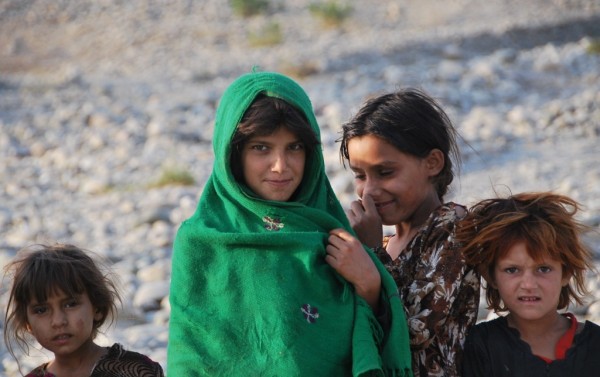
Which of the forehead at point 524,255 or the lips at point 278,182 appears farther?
the forehead at point 524,255

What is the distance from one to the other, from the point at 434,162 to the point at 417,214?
0.58 ft

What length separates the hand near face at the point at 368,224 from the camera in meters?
2.93

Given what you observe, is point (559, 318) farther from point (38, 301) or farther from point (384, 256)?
point (38, 301)

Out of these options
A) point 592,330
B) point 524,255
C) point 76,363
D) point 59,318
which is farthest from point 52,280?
point 592,330

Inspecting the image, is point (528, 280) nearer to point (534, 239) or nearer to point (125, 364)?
point (534, 239)

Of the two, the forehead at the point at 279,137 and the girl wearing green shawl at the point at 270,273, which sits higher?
the forehead at the point at 279,137

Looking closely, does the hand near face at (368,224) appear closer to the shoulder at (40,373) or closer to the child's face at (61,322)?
the child's face at (61,322)

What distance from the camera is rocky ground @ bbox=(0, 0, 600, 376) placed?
7680mm

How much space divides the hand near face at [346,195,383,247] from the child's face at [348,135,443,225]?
5 centimetres

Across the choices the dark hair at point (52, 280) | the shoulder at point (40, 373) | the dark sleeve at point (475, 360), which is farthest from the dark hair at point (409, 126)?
the shoulder at point (40, 373)

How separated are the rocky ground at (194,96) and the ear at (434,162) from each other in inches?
17.0

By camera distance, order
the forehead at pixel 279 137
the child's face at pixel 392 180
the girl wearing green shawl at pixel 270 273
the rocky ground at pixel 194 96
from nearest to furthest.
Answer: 1. the girl wearing green shawl at pixel 270 273
2. the forehead at pixel 279 137
3. the child's face at pixel 392 180
4. the rocky ground at pixel 194 96

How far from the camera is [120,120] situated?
11.8 m

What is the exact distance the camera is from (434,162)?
10.1 feet
